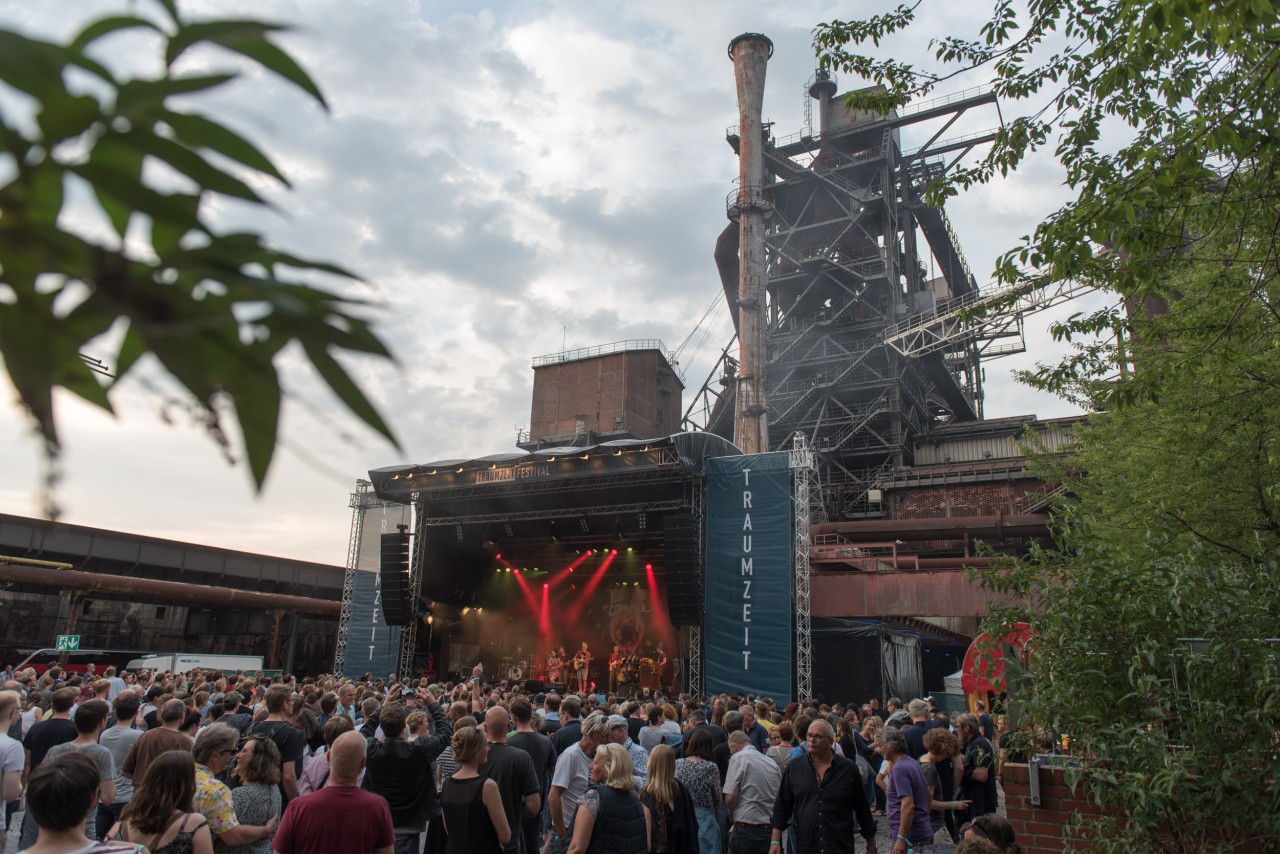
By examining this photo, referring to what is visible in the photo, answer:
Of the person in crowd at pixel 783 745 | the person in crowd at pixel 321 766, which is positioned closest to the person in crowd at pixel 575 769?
the person in crowd at pixel 321 766

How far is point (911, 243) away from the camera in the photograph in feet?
130

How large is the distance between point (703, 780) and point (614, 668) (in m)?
21.9

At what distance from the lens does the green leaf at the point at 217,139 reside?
771 millimetres

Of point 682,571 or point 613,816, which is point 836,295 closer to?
point 682,571

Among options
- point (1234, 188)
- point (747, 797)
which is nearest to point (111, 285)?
point (747, 797)

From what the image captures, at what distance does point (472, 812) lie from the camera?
486 centimetres

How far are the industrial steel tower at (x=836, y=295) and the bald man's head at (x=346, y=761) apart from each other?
95.1 ft

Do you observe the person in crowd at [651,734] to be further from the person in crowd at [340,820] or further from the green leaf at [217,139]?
the green leaf at [217,139]

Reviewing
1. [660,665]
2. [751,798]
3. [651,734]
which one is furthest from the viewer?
[660,665]

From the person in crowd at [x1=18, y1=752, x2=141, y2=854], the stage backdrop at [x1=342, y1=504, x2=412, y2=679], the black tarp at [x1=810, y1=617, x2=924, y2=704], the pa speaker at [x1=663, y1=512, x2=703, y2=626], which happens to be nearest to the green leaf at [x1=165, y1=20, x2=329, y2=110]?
the person in crowd at [x1=18, y1=752, x2=141, y2=854]

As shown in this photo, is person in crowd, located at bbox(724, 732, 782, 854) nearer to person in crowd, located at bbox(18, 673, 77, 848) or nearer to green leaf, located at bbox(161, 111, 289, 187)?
person in crowd, located at bbox(18, 673, 77, 848)

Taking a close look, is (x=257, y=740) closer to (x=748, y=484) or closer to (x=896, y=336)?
(x=748, y=484)

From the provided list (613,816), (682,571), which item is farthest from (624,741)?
(682,571)

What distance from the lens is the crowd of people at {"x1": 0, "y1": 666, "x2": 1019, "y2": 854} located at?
12.2ft
